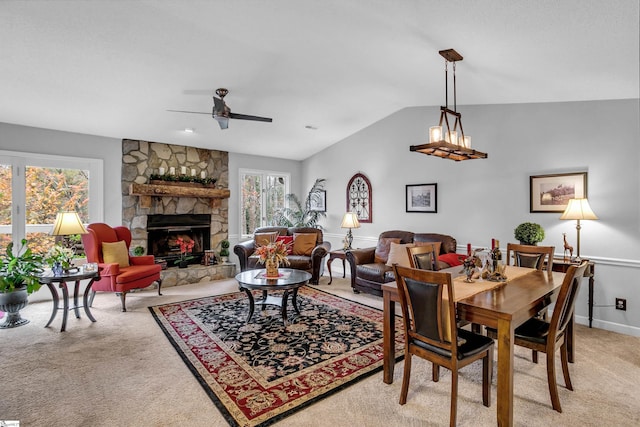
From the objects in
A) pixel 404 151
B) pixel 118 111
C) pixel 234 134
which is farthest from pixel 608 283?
pixel 118 111

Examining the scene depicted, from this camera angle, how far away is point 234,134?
19.3 ft

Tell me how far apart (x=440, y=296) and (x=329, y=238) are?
516 cm

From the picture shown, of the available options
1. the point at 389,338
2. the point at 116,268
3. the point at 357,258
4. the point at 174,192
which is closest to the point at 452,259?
the point at 357,258

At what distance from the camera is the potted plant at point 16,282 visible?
3.64m

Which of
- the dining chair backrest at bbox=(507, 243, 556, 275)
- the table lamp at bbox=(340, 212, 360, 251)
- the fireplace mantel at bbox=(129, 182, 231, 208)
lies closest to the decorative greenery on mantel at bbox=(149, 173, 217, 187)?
the fireplace mantel at bbox=(129, 182, 231, 208)

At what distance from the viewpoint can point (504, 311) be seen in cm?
193

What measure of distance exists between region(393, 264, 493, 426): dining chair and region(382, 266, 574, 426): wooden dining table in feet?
0.57

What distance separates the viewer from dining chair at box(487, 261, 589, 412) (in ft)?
7.00

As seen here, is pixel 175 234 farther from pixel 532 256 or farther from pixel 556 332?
pixel 556 332

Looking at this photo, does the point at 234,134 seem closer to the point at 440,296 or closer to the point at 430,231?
the point at 430,231

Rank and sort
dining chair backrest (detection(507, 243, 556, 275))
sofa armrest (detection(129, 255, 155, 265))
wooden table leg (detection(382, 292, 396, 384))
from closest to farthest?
wooden table leg (detection(382, 292, 396, 384))
dining chair backrest (detection(507, 243, 556, 275))
sofa armrest (detection(129, 255, 155, 265))

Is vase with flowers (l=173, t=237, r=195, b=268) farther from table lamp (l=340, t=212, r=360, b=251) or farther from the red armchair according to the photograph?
table lamp (l=340, t=212, r=360, b=251)

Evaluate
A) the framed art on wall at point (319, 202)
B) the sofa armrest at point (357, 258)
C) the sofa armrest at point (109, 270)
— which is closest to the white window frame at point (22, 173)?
the sofa armrest at point (109, 270)

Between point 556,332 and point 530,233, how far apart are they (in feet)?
6.35
